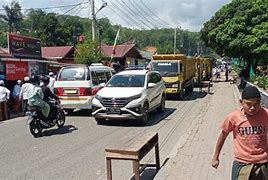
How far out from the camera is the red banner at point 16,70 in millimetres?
18433

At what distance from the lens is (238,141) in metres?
4.08

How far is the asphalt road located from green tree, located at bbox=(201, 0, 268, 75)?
1308cm

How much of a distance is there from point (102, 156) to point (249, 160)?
490 centimetres

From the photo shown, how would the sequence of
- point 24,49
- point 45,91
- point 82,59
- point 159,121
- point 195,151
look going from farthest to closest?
1. point 82,59
2. point 24,49
3. point 159,121
4. point 45,91
5. point 195,151

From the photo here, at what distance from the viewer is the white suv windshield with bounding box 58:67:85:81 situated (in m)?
15.3

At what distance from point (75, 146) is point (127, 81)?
17.1 feet

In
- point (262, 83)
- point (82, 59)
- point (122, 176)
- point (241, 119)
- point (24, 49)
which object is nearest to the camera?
point (241, 119)

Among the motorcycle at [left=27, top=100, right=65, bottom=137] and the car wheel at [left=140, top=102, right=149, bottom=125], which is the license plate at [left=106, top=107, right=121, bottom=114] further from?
the motorcycle at [left=27, top=100, right=65, bottom=137]

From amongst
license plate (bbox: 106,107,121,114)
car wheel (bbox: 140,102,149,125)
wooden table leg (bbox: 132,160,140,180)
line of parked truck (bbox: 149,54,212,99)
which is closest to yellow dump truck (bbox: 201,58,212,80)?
line of parked truck (bbox: 149,54,212,99)

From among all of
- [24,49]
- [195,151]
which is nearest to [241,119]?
[195,151]

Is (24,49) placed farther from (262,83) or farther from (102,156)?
(102,156)

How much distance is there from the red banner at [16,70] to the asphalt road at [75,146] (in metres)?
3.91

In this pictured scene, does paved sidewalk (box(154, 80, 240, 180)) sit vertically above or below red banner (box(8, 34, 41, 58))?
below

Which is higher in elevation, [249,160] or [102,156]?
[249,160]
